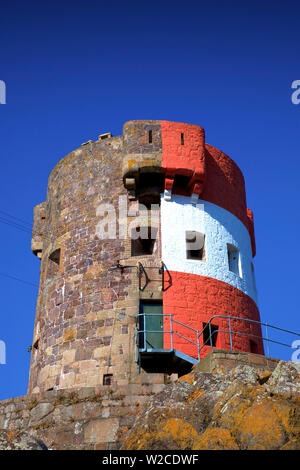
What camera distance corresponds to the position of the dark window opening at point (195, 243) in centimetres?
2010

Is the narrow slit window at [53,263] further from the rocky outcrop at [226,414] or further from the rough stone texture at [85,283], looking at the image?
the rocky outcrop at [226,414]

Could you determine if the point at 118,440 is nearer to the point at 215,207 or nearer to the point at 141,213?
the point at 141,213

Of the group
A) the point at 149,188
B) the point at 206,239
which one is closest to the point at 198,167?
the point at 149,188

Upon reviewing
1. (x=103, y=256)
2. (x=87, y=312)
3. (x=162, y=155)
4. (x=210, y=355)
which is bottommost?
(x=210, y=355)

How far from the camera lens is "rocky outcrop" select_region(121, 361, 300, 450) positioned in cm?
989

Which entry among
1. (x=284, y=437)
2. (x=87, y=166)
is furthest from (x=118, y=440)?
(x=87, y=166)

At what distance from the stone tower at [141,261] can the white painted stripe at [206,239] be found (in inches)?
1.4

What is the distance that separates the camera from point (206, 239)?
20188mm

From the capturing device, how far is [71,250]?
20.4 metres

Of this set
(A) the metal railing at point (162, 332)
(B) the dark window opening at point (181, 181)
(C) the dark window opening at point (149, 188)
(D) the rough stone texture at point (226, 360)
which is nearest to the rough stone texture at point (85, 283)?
(A) the metal railing at point (162, 332)

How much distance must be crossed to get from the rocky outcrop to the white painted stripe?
6.67m

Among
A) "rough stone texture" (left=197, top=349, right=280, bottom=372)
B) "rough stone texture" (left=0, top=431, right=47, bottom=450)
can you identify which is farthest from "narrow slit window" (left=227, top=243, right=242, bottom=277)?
"rough stone texture" (left=0, top=431, right=47, bottom=450)

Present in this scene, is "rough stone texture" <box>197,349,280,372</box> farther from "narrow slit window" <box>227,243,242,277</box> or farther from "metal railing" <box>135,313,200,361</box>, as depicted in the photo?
"narrow slit window" <box>227,243,242,277</box>
